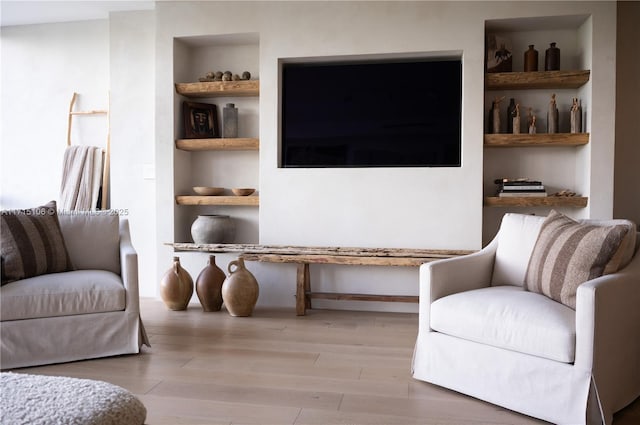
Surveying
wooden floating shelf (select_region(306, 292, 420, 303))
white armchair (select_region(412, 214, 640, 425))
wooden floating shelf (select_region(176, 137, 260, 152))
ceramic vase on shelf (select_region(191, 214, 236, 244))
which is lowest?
wooden floating shelf (select_region(306, 292, 420, 303))

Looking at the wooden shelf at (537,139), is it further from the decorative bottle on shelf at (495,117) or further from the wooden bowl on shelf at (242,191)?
the wooden bowl on shelf at (242,191)

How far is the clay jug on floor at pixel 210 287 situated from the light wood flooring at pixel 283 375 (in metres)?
0.25

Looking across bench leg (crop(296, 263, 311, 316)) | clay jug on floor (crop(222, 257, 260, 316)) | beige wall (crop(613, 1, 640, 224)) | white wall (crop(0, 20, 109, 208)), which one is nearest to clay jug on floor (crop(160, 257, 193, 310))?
clay jug on floor (crop(222, 257, 260, 316))

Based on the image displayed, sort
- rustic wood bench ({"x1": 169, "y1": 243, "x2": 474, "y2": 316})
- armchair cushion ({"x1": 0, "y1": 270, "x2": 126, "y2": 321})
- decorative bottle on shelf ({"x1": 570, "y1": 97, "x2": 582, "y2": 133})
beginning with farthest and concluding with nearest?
1. decorative bottle on shelf ({"x1": 570, "y1": 97, "x2": 582, "y2": 133})
2. rustic wood bench ({"x1": 169, "y1": 243, "x2": 474, "y2": 316})
3. armchair cushion ({"x1": 0, "y1": 270, "x2": 126, "y2": 321})

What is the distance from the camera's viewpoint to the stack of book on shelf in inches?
157

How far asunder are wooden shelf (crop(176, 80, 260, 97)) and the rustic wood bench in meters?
1.31

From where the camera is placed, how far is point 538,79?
3.95 metres

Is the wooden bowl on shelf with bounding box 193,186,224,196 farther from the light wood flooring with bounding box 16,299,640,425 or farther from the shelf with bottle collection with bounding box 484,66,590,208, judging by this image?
the shelf with bottle collection with bounding box 484,66,590,208

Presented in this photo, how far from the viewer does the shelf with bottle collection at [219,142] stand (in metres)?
4.34

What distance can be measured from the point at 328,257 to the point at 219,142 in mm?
1378

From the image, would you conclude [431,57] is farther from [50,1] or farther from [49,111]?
[49,111]

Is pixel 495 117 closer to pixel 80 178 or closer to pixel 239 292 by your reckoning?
pixel 239 292

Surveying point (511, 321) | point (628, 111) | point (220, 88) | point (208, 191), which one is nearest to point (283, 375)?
point (511, 321)

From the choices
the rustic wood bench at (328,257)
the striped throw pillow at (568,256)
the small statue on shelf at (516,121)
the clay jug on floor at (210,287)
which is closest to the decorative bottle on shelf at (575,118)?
the small statue on shelf at (516,121)
